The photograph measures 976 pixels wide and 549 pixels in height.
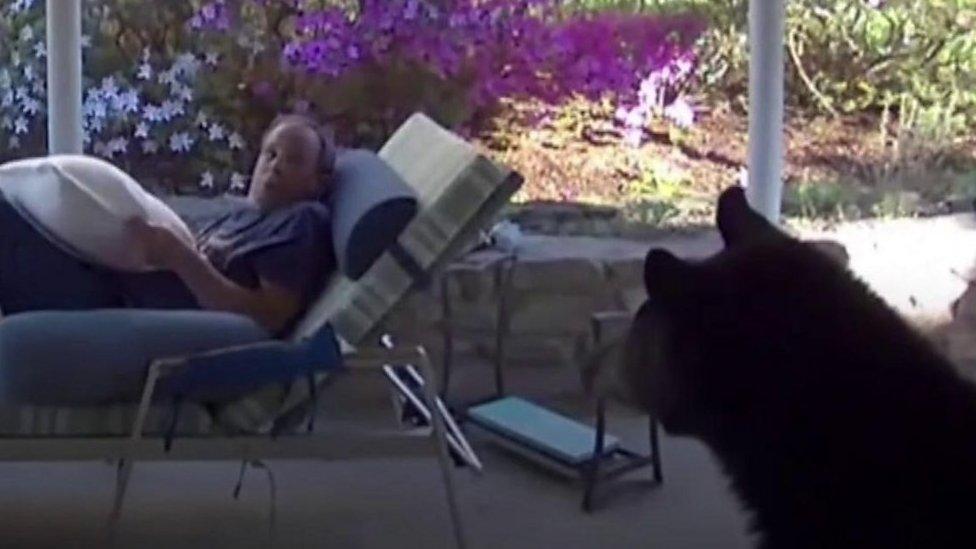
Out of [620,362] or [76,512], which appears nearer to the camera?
[620,362]

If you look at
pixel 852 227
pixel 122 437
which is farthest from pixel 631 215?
pixel 122 437

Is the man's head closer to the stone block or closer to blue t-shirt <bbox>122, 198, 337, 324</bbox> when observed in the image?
blue t-shirt <bbox>122, 198, 337, 324</bbox>

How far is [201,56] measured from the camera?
545 centimetres

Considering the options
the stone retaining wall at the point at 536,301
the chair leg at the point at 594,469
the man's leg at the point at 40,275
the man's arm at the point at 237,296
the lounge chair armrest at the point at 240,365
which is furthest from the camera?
the stone retaining wall at the point at 536,301

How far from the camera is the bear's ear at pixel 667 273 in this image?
7.84 ft

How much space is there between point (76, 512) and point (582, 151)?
189 centimetres

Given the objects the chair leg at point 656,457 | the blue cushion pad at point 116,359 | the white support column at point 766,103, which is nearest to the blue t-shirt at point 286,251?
the blue cushion pad at point 116,359

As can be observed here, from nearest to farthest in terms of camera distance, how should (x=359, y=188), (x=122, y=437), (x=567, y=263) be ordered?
(x=122, y=437) → (x=359, y=188) → (x=567, y=263)

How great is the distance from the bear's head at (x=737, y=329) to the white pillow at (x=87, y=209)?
1.93 m

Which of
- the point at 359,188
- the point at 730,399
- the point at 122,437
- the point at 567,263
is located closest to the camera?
the point at 730,399

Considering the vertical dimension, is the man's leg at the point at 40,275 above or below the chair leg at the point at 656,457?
above

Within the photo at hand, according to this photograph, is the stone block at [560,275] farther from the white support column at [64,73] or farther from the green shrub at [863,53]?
the white support column at [64,73]

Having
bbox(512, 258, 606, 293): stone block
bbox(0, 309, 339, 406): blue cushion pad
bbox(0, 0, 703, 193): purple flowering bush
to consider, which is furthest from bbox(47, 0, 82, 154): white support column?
bbox(0, 309, 339, 406): blue cushion pad

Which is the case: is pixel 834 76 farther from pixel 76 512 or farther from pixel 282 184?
pixel 76 512
